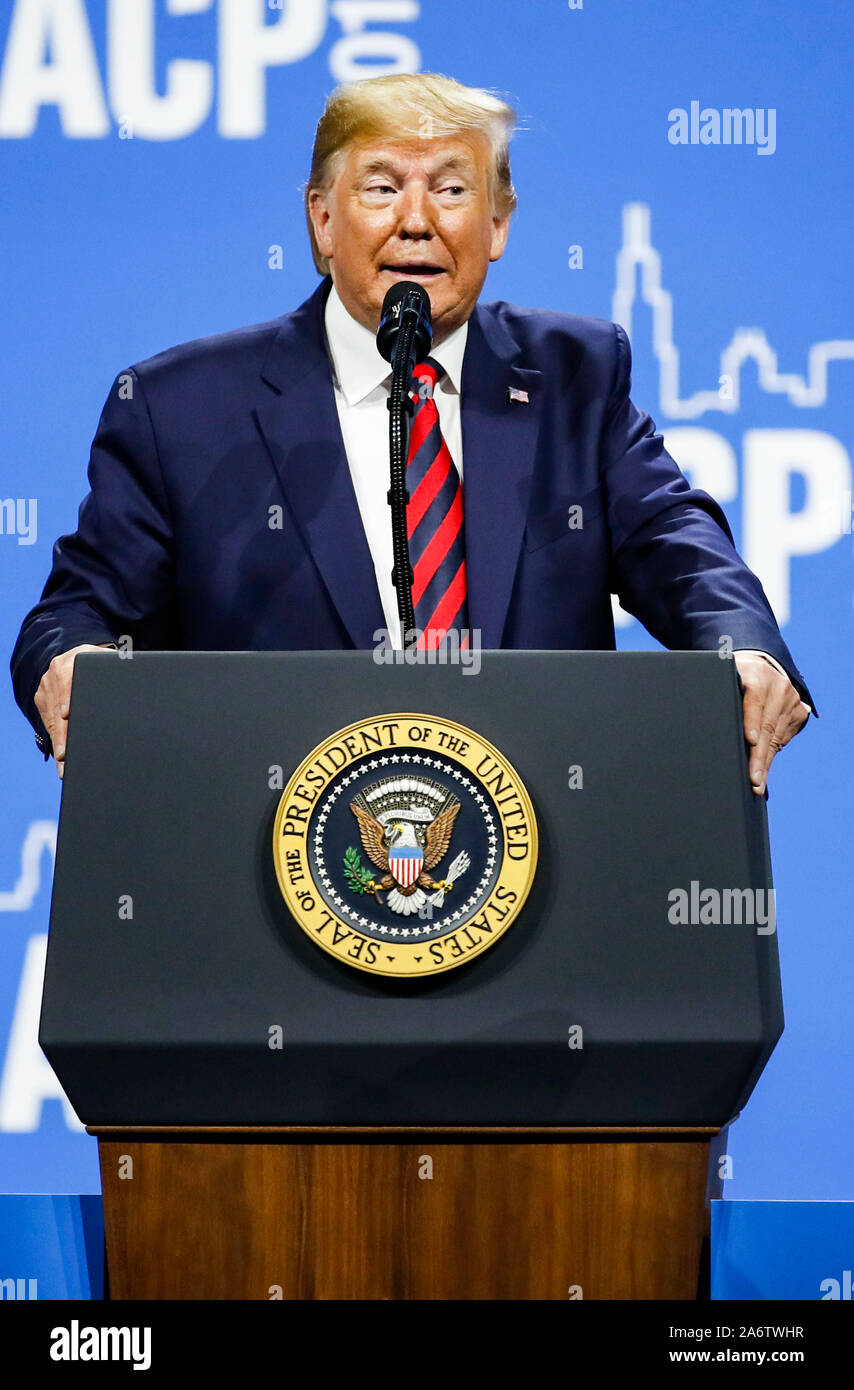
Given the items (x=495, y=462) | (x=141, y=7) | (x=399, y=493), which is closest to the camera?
(x=399, y=493)

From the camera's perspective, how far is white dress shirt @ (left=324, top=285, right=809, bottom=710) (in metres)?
1.80

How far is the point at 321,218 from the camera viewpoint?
79.9 inches

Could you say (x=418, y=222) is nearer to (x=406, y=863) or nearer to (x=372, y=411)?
(x=372, y=411)

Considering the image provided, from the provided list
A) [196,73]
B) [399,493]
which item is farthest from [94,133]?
[399,493]

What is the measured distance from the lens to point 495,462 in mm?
1826

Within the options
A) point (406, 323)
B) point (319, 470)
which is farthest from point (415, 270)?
point (406, 323)

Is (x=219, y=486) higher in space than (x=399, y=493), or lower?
higher

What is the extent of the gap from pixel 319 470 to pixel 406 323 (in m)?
0.34

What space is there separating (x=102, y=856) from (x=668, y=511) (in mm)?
829

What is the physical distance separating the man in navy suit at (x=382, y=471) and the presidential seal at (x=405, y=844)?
18.0 inches

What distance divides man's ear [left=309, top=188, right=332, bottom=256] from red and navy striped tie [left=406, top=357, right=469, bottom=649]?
275mm

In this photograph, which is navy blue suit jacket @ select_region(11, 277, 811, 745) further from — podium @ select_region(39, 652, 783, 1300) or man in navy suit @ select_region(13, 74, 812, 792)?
podium @ select_region(39, 652, 783, 1300)

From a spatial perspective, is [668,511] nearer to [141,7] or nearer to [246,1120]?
[246,1120]

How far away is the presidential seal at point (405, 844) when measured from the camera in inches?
48.9
